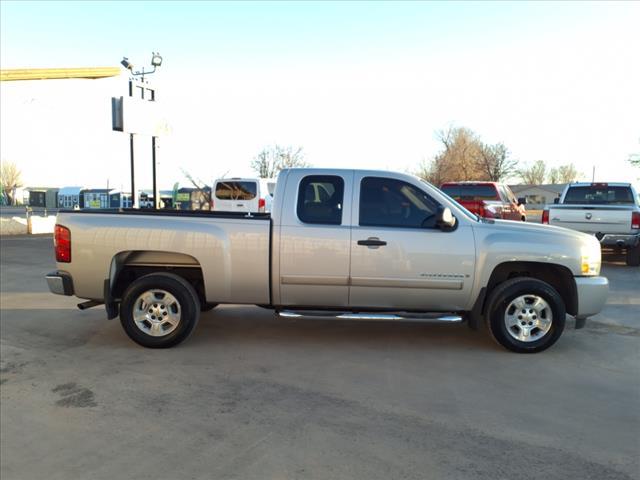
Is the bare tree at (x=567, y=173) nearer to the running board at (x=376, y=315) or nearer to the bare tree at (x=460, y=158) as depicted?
the bare tree at (x=460, y=158)

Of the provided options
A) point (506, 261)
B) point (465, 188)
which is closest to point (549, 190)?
point (465, 188)

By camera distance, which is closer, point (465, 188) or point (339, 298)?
point (339, 298)

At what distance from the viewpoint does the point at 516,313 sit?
5324 mm

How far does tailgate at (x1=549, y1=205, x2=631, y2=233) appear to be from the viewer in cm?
1081

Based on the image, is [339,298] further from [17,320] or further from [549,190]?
[549,190]

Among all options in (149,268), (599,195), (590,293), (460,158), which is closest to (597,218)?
(599,195)

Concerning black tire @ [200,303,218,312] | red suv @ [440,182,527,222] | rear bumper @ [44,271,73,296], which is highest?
red suv @ [440,182,527,222]

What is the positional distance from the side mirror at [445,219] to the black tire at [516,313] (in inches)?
33.9

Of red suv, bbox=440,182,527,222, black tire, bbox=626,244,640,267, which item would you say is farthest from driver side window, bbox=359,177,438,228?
red suv, bbox=440,182,527,222

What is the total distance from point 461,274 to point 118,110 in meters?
14.8

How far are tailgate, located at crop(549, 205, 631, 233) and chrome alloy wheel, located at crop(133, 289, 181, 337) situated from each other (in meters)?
9.14

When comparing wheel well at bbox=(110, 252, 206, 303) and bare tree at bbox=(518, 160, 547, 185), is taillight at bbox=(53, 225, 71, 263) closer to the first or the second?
wheel well at bbox=(110, 252, 206, 303)

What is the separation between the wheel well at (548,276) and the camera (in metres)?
5.38

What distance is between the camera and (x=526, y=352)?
209 inches
